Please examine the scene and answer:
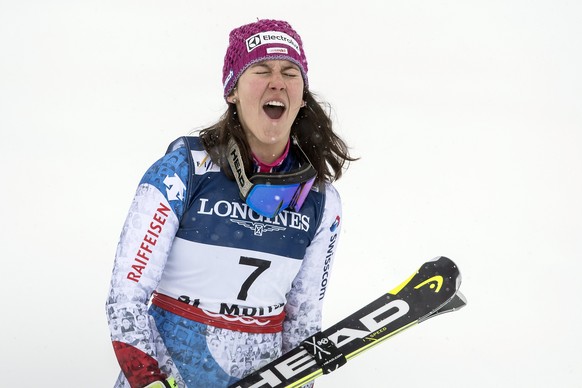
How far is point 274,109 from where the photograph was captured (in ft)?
6.95

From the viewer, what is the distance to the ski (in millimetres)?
2201

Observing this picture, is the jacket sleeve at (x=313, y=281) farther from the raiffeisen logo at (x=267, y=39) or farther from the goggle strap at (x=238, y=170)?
the raiffeisen logo at (x=267, y=39)

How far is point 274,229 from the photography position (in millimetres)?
2113

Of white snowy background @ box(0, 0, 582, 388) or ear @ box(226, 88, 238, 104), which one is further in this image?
white snowy background @ box(0, 0, 582, 388)

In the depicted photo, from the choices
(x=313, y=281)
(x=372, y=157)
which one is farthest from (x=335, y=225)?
Answer: (x=372, y=157)

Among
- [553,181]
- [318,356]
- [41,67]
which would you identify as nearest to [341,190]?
[553,181]

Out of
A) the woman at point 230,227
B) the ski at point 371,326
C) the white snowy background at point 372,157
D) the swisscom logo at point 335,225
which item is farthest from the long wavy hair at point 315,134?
the white snowy background at point 372,157

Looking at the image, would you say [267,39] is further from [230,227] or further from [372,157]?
[372,157]

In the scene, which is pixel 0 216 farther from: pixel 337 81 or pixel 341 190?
pixel 337 81

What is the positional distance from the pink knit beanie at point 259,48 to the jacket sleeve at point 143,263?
34 cm

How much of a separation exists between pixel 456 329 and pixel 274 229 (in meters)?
2.20

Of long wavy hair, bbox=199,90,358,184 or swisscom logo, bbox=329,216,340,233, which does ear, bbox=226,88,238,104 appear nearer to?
long wavy hair, bbox=199,90,358,184

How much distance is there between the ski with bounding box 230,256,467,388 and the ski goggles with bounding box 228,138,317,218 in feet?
1.56

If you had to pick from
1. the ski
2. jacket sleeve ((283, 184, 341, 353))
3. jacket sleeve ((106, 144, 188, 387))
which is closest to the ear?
jacket sleeve ((106, 144, 188, 387))
